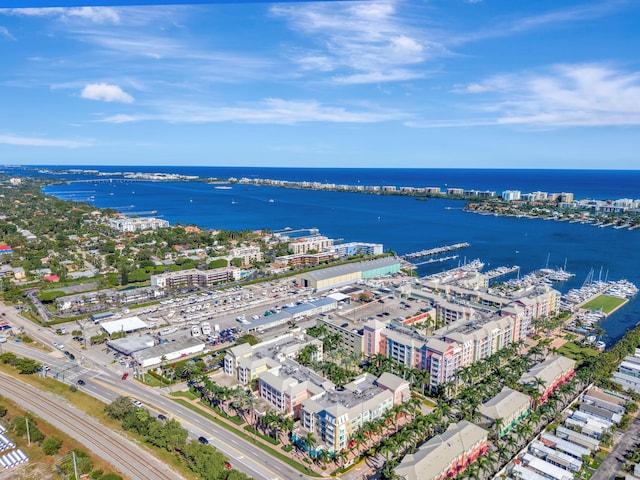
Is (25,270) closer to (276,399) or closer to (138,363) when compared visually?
(138,363)

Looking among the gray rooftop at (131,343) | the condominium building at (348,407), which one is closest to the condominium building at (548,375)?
the condominium building at (348,407)

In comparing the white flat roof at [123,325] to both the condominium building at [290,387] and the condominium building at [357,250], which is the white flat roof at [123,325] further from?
the condominium building at [357,250]

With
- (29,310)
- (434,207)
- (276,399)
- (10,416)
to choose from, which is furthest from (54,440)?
(434,207)

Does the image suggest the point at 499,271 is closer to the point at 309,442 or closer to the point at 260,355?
the point at 260,355

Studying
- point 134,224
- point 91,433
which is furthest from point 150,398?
point 134,224

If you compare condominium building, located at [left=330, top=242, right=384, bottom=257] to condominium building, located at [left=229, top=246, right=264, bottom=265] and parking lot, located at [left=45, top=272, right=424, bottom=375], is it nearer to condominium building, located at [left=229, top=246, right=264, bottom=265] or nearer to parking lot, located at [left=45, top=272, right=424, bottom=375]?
condominium building, located at [left=229, top=246, right=264, bottom=265]

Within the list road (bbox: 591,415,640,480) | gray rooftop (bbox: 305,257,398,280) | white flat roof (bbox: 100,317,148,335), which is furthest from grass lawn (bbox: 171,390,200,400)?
gray rooftop (bbox: 305,257,398,280)
